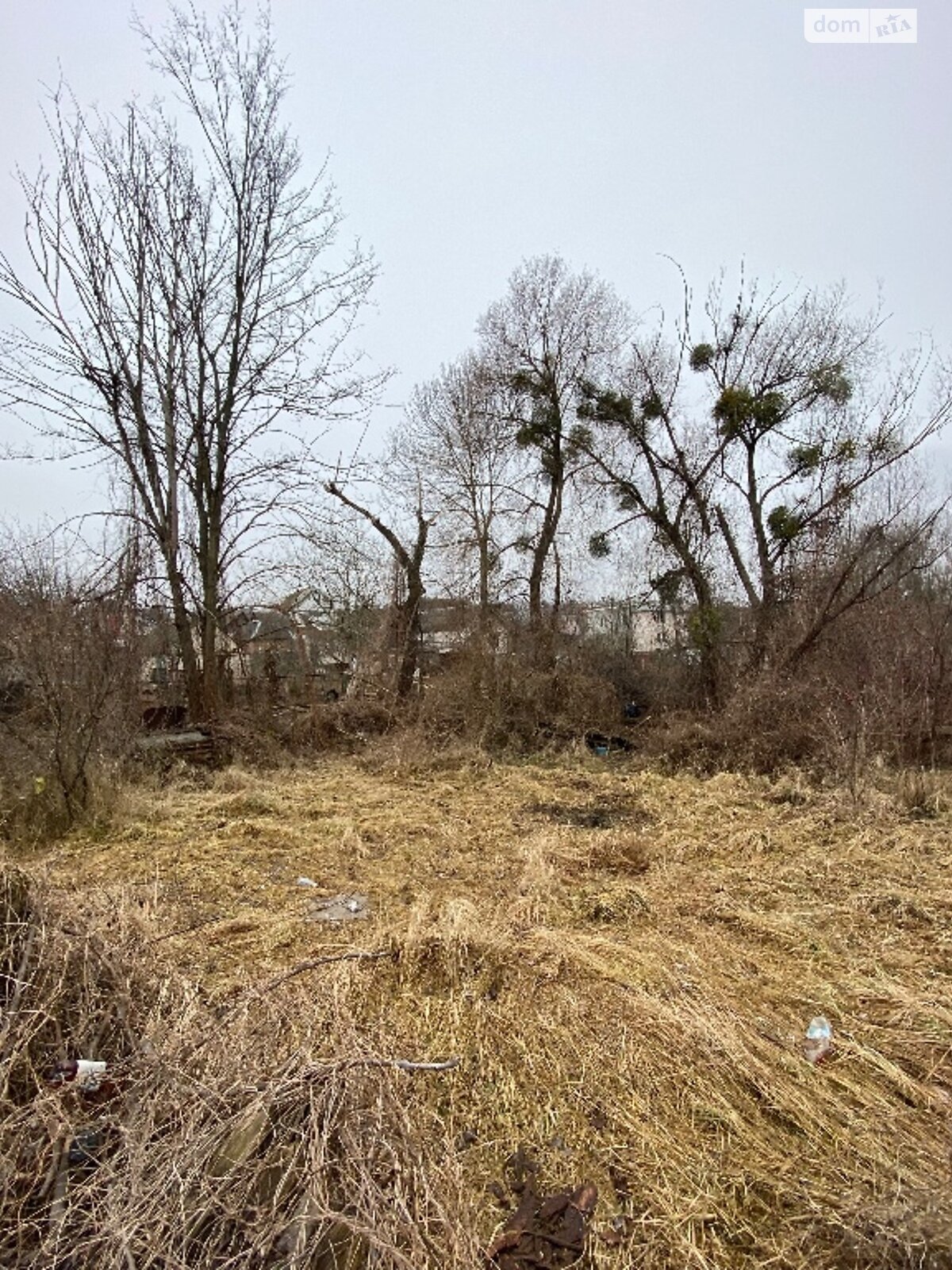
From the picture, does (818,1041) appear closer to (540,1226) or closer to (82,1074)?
(540,1226)

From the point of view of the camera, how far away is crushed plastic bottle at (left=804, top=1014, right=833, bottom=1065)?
250cm

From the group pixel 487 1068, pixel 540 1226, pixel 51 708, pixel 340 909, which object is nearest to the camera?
pixel 540 1226

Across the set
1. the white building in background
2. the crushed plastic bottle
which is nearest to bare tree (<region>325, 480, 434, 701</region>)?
the white building in background

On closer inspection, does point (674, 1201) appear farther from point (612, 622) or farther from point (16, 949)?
point (612, 622)

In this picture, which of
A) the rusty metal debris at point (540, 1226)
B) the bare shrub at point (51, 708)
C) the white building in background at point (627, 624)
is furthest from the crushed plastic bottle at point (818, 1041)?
the white building in background at point (627, 624)

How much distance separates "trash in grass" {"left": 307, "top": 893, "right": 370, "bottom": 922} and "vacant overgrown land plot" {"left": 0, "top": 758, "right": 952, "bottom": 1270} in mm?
23

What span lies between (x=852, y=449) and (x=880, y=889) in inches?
326

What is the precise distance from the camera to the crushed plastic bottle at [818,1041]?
250 cm

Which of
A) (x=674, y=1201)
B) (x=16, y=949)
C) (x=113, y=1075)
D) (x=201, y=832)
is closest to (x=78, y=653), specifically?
(x=201, y=832)

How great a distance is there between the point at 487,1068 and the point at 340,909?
5.86 feet

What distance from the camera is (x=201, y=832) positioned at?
18.4 ft

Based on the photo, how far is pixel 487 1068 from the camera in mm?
2443

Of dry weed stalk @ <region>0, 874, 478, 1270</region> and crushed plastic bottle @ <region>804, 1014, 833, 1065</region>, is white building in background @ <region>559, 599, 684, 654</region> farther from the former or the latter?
dry weed stalk @ <region>0, 874, 478, 1270</region>

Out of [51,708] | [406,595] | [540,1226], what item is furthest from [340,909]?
[406,595]
